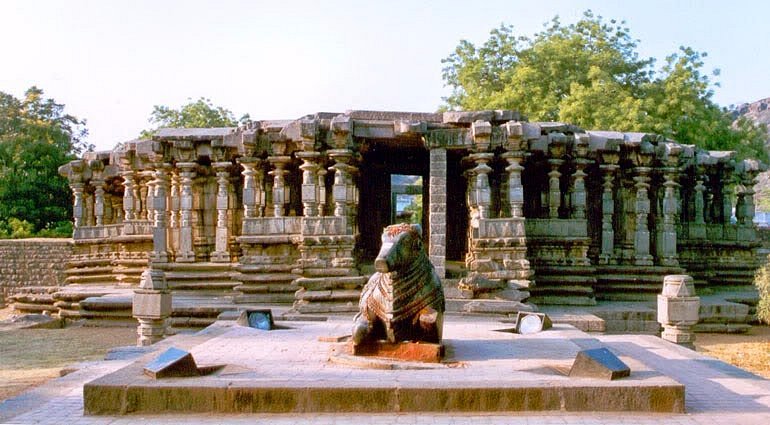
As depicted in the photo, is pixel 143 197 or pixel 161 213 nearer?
pixel 161 213

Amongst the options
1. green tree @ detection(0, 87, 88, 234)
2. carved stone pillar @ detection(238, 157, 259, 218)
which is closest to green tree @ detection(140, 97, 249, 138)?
green tree @ detection(0, 87, 88, 234)

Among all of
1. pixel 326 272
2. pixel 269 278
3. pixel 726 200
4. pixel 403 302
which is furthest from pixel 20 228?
pixel 403 302

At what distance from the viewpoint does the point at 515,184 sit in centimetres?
1303

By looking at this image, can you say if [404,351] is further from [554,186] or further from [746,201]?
[746,201]

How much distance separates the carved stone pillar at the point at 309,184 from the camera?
13.1 meters

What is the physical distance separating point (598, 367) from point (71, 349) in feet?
28.4

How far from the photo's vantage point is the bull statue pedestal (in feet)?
21.9

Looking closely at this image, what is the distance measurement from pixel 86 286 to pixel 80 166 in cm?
411

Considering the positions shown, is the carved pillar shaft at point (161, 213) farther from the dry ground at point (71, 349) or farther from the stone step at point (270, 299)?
the stone step at point (270, 299)

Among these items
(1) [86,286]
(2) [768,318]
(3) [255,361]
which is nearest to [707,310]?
(2) [768,318]

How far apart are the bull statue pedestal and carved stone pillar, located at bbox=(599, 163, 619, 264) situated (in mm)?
9139

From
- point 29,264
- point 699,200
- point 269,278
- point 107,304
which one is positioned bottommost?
point 107,304

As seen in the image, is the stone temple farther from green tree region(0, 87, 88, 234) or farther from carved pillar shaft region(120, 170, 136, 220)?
green tree region(0, 87, 88, 234)

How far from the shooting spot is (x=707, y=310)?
549 inches
